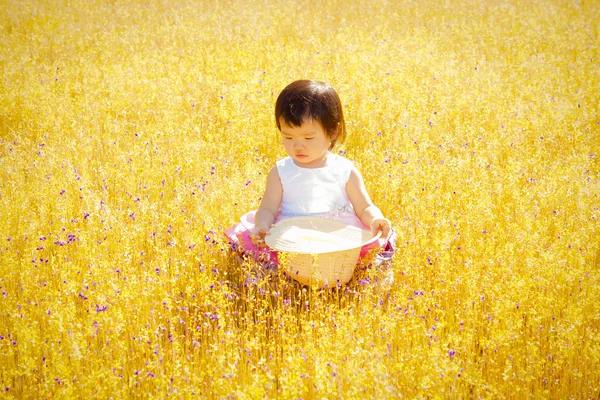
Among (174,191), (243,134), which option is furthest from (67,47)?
(174,191)

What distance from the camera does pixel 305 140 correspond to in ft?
11.7

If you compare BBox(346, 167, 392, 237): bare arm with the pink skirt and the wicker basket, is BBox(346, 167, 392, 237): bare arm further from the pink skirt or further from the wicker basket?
the wicker basket

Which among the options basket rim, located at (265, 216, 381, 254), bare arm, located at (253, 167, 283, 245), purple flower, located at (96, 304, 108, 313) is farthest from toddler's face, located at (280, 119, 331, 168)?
purple flower, located at (96, 304, 108, 313)

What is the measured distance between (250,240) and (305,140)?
703mm

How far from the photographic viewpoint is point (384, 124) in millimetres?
5656

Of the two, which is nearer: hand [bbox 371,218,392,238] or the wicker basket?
the wicker basket

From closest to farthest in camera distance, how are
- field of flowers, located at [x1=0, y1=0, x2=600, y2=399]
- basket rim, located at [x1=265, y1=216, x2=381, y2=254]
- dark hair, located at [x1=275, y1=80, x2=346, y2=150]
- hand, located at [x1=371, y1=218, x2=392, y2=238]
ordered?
field of flowers, located at [x1=0, y1=0, x2=600, y2=399] < basket rim, located at [x1=265, y1=216, x2=381, y2=254] < hand, located at [x1=371, y1=218, x2=392, y2=238] < dark hair, located at [x1=275, y1=80, x2=346, y2=150]

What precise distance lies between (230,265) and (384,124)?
2645mm

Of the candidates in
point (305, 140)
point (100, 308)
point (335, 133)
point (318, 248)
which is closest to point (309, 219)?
point (318, 248)

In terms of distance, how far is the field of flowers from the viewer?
262 centimetres

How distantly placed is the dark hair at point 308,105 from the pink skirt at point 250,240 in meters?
0.59

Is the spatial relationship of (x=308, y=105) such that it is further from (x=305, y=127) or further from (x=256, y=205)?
(x=256, y=205)

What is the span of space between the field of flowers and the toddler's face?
2.41 ft

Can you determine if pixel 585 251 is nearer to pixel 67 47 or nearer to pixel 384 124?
pixel 384 124
